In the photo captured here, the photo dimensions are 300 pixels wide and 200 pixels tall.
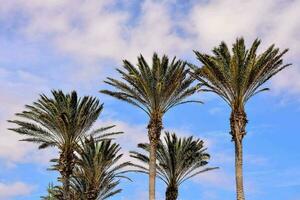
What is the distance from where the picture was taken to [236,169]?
30.0 metres

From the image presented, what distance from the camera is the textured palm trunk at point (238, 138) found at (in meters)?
29.6

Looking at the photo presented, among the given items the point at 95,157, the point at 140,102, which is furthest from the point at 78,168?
the point at 140,102

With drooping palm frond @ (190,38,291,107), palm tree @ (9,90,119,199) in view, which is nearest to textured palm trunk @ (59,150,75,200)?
palm tree @ (9,90,119,199)

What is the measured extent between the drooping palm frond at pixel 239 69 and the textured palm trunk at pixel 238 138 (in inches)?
27.4

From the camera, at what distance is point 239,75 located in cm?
3033

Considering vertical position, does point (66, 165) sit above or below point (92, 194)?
above

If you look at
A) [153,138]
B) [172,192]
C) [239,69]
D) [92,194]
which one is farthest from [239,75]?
[92,194]

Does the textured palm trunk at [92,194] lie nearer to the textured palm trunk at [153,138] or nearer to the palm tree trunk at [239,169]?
the textured palm trunk at [153,138]

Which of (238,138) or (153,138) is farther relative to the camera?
(153,138)

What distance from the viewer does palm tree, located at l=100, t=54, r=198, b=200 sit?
117 feet

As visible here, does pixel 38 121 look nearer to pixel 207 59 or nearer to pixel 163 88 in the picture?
pixel 163 88

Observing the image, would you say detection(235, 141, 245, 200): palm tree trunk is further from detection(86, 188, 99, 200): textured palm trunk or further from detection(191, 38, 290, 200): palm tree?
detection(86, 188, 99, 200): textured palm trunk

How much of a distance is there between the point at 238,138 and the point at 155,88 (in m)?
7.56

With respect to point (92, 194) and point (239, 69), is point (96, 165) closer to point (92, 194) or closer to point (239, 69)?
point (92, 194)
